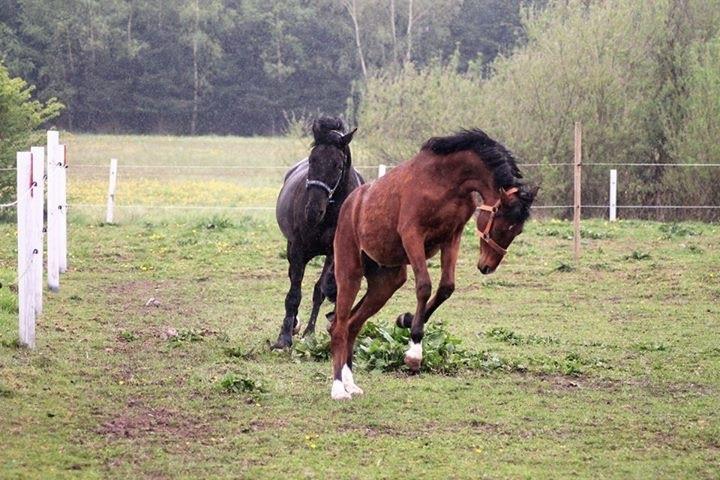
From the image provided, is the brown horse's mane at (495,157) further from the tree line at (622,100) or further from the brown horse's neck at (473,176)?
the tree line at (622,100)

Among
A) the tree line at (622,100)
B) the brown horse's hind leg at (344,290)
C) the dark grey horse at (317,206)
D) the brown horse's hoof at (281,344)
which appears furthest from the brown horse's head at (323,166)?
the tree line at (622,100)

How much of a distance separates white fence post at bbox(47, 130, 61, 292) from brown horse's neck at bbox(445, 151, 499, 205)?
299 inches

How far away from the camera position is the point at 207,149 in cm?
4825

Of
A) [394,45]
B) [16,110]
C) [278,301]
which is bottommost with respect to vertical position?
[278,301]

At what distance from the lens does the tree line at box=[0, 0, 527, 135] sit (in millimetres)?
51656

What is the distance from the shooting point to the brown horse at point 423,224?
24.3 ft

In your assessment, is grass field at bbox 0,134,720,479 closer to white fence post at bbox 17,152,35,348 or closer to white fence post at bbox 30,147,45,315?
white fence post at bbox 17,152,35,348

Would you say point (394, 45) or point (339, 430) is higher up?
point (394, 45)

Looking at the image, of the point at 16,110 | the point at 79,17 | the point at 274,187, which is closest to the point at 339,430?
the point at 16,110

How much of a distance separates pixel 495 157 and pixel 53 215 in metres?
8.14

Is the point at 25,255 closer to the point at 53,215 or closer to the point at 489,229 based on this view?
the point at 489,229

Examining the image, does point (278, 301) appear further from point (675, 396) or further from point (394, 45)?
point (394, 45)

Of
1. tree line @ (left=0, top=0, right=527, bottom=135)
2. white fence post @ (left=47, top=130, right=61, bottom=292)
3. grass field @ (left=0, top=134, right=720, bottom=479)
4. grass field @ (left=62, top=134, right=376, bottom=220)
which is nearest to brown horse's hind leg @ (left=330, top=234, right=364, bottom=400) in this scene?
grass field @ (left=0, top=134, right=720, bottom=479)

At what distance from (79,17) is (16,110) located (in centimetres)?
2882
